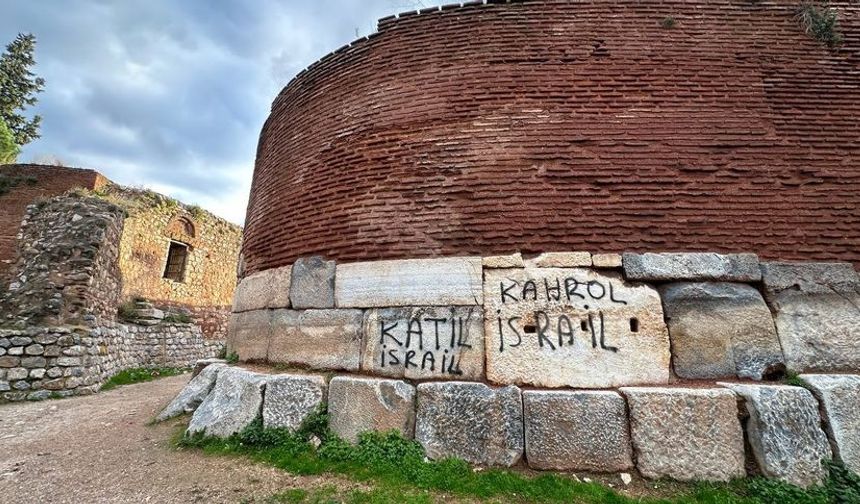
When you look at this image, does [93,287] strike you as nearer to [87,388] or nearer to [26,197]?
[87,388]

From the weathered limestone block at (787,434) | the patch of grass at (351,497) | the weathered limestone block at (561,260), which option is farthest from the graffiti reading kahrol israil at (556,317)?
the patch of grass at (351,497)

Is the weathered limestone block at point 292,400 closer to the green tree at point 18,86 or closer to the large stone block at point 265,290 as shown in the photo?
the large stone block at point 265,290

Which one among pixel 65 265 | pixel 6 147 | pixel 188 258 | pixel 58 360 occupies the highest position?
pixel 6 147

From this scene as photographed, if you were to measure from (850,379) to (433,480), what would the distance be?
3.71m

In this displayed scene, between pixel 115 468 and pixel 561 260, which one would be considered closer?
pixel 115 468

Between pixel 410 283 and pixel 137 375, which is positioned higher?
pixel 410 283

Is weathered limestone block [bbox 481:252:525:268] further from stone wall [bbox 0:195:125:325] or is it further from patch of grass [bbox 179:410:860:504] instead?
stone wall [bbox 0:195:125:325]

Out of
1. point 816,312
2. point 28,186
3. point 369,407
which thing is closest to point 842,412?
point 816,312

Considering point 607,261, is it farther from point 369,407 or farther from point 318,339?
point 318,339

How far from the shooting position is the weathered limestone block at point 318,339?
13.8 feet

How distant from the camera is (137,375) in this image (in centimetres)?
930

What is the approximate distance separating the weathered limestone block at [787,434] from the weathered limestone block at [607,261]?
57.2 inches

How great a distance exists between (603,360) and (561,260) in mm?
1021

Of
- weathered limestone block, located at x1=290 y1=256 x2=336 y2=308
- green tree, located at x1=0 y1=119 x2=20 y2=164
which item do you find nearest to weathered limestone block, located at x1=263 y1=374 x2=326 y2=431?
weathered limestone block, located at x1=290 y1=256 x2=336 y2=308
